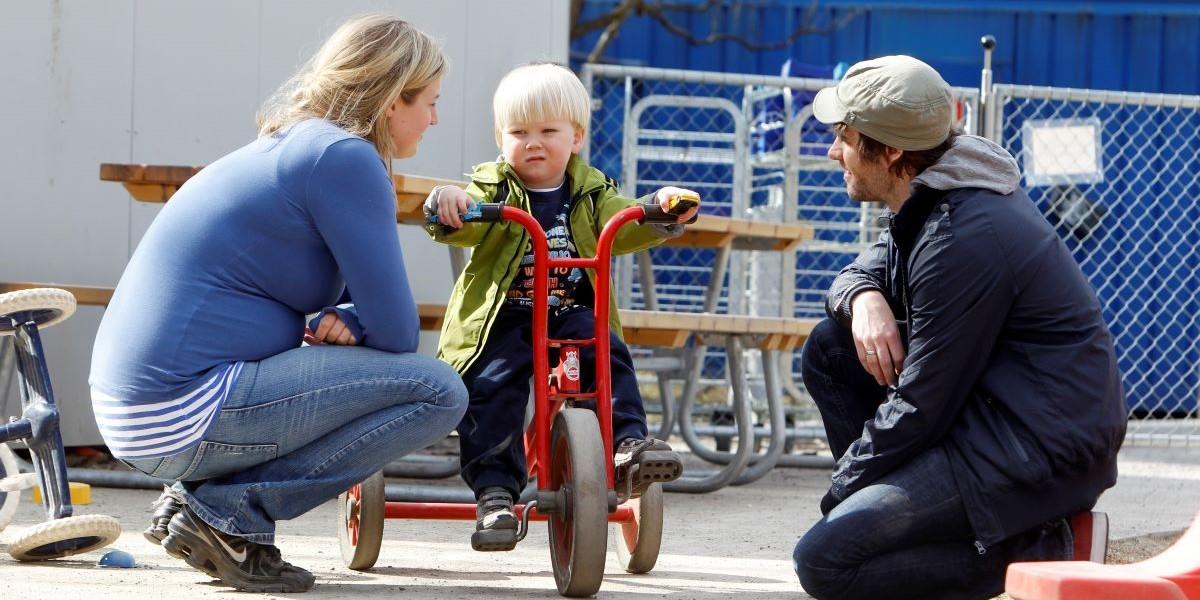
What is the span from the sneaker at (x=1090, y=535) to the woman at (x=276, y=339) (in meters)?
1.29

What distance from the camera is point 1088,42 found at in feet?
33.3

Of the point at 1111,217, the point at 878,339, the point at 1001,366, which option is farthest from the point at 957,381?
the point at 1111,217

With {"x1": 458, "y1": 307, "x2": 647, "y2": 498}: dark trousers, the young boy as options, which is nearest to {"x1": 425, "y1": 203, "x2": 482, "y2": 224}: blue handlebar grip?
the young boy

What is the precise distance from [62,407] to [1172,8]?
773 cm

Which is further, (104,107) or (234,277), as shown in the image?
(104,107)

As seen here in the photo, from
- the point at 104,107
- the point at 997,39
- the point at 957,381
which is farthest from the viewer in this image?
the point at 997,39

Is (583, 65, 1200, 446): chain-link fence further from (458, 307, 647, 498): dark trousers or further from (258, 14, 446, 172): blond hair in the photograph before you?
(258, 14, 446, 172): blond hair

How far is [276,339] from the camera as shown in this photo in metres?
3.13

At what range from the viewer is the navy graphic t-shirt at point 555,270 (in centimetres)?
374

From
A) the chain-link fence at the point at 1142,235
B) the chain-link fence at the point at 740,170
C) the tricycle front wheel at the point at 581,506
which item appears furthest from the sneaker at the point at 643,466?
the chain-link fence at the point at 1142,235

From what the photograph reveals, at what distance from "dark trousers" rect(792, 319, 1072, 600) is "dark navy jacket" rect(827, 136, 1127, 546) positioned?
0.17 ft

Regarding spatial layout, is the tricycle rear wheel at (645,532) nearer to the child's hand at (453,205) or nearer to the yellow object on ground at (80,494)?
the child's hand at (453,205)

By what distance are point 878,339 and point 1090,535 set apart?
1.80ft

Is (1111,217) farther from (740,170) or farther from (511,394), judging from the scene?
(511,394)
